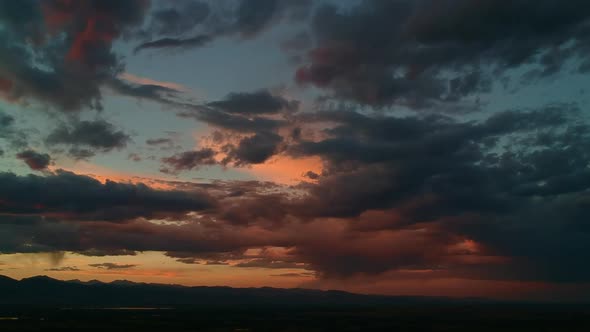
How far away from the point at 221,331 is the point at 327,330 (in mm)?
30417

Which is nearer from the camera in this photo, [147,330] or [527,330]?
[147,330]

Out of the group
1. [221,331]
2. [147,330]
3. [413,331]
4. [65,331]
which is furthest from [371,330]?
[65,331]

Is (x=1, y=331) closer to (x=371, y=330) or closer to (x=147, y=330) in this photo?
(x=147, y=330)

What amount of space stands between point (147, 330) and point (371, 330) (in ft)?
209

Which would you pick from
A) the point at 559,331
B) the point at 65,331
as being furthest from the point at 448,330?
the point at 65,331

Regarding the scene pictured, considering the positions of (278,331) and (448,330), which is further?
(448,330)

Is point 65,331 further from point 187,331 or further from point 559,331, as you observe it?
point 559,331

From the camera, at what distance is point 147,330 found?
133375 mm

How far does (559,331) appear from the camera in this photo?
142 meters

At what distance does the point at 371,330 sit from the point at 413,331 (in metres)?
11.9

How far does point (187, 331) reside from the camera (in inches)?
5167

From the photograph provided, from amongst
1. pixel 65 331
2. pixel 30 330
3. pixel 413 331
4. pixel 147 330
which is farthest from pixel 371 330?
pixel 30 330

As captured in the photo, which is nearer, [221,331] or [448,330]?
[221,331]

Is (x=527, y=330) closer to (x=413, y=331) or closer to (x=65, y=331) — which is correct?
(x=413, y=331)
